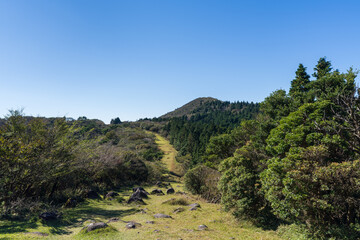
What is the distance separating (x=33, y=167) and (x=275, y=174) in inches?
739

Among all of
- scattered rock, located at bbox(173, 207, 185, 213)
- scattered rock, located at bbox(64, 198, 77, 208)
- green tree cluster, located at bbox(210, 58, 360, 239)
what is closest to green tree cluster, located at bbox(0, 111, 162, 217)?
scattered rock, located at bbox(64, 198, 77, 208)

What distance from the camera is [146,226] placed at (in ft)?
43.8

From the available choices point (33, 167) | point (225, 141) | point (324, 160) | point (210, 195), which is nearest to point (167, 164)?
point (225, 141)

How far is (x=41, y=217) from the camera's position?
13.3 meters

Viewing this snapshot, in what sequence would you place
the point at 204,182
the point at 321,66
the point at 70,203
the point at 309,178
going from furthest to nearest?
the point at 321,66
the point at 204,182
the point at 70,203
the point at 309,178

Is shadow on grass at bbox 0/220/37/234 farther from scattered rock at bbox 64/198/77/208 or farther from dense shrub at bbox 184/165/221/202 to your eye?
dense shrub at bbox 184/165/221/202

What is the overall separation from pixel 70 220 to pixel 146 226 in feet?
19.9

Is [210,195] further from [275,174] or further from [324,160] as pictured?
[324,160]

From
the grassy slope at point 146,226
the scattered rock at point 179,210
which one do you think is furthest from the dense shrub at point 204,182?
the scattered rock at point 179,210

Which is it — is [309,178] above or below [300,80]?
below

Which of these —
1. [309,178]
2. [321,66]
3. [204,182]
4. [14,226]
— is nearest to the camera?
[309,178]

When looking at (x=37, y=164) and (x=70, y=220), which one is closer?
(x=70, y=220)

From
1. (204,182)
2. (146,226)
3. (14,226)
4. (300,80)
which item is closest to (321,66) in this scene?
(300,80)

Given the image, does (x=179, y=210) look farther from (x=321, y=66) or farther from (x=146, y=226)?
(x=321, y=66)
